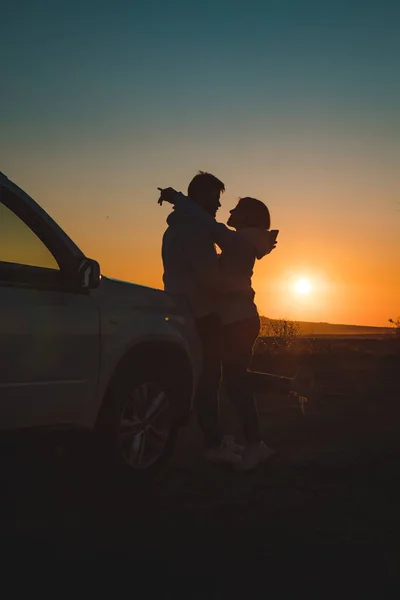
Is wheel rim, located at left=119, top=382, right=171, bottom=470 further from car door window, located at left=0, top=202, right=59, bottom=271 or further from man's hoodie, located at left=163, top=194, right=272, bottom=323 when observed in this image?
car door window, located at left=0, top=202, right=59, bottom=271

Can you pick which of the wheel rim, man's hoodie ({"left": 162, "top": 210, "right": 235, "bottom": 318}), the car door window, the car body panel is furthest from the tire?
the car door window

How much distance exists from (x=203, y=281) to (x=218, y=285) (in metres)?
0.12

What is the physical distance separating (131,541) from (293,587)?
1.06 m

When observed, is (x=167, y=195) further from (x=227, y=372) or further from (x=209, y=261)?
(x=227, y=372)

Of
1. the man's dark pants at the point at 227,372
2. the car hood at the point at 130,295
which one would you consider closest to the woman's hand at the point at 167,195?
the car hood at the point at 130,295

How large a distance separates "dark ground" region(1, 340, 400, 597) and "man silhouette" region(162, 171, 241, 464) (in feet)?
1.27

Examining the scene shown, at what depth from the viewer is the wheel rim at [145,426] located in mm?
6184

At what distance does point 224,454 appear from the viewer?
7336 mm

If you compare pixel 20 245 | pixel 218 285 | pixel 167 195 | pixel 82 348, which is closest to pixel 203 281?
pixel 218 285

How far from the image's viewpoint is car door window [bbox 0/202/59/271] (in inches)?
204

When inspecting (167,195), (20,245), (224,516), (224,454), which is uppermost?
(167,195)

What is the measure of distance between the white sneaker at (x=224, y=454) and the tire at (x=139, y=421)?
75 cm

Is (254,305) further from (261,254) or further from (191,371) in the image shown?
(191,371)

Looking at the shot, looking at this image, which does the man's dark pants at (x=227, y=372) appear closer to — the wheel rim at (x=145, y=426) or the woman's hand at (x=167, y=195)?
the wheel rim at (x=145, y=426)
